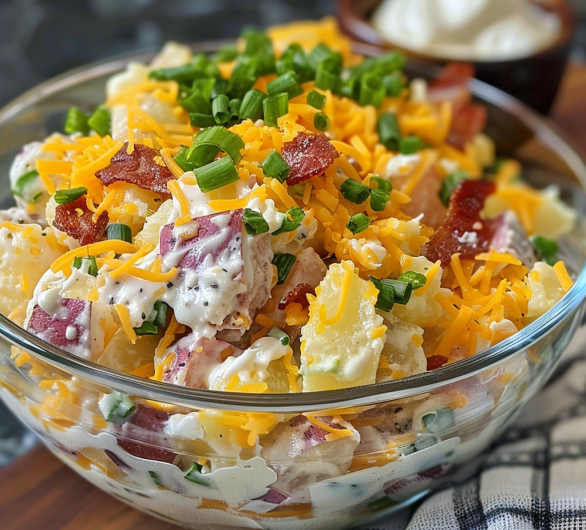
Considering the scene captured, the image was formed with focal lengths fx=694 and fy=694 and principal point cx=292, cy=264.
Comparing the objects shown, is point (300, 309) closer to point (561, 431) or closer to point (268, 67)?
point (268, 67)

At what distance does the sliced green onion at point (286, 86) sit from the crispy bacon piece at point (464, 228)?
453 mm

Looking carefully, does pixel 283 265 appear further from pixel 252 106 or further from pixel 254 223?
pixel 252 106

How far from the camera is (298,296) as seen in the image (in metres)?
1.31

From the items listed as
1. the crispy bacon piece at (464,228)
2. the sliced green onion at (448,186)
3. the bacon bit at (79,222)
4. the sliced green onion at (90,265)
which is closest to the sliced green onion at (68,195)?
the bacon bit at (79,222)

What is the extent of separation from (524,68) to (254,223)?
1.82m

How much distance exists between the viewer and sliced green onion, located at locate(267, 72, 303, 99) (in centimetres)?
162

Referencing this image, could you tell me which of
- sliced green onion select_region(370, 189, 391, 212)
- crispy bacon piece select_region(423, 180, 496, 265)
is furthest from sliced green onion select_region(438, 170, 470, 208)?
sliced green onion select_region(370, 189, 391, 212)

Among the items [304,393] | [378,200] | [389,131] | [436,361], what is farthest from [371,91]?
[304,393]

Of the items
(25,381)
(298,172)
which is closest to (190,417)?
(25,381)

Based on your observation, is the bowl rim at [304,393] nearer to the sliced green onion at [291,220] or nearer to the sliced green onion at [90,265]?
the sliced green onion at [90,265]

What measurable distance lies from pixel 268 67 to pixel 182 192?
617 mm

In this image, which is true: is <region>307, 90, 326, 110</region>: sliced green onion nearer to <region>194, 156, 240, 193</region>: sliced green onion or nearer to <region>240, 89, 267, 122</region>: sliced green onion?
<region>240, 89, 267, 122</region>: sliced green onion

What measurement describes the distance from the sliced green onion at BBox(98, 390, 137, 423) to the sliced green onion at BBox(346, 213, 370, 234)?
53cm

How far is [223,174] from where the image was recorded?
4.32 ft
